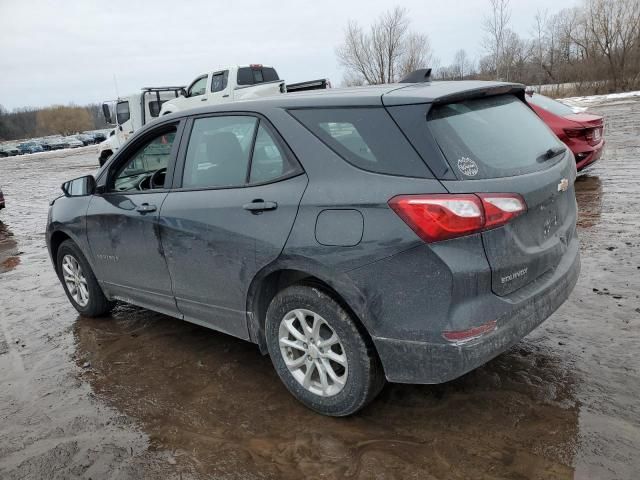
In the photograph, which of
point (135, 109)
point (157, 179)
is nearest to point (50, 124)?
point (135, 109)

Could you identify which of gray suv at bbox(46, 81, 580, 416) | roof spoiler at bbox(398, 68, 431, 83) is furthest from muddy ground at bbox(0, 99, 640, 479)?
roof spoiler at bbox(398, 68, 431, 83)

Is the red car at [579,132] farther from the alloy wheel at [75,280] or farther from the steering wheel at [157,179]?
the alloy wheel at [75,280]

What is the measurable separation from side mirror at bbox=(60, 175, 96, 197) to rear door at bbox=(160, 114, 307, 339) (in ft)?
3.76

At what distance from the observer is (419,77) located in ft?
10.8

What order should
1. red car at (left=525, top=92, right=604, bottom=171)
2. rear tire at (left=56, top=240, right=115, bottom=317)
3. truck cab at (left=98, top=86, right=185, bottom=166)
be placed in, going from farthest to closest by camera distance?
1. truck cab at (left=98, top=86, right=185, bottom=166)
2. red car at (left=525, top=92, right=604, bottom=171)
3. rear tire at (left=56, top=240, right=115, bottom=317)

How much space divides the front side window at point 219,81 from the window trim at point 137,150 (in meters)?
12.5

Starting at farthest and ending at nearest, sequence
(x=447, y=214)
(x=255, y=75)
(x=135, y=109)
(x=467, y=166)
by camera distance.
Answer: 1. (x=135, y=109)
2. (x=255, y=75)
3. (x=467, y=166)
4. (x=447, y=214)

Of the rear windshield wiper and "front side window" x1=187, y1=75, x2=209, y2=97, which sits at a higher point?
"front side window" x1=187, y1=75, x2=209, y2=97

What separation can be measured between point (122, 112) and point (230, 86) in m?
5.13

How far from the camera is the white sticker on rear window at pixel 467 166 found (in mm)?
2498

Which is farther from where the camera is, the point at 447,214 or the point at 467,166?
the point at 467,166

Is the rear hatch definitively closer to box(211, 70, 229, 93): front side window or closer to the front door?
the front door

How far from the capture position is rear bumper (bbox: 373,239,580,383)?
8.05 ft

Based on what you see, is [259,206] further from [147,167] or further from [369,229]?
[147,167]
